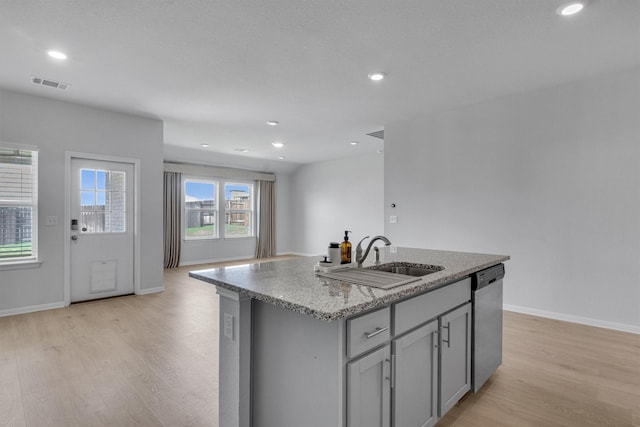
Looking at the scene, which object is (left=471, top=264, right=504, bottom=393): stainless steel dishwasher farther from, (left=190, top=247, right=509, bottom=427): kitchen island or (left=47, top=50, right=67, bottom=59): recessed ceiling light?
(left=47, top=50, right=67, bottom=59): recessed ceiling light

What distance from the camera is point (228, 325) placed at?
1.64 meters

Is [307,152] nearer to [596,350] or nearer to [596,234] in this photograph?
[596,234]

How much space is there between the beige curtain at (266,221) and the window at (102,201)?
4465mm

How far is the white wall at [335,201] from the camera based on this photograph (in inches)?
305

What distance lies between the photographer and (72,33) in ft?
8.51

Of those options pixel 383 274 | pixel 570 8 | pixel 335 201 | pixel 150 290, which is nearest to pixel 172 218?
pixel 150 290

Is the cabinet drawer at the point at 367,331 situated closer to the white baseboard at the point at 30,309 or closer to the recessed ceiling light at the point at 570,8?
the recessed ceiling light at the point at 570,8

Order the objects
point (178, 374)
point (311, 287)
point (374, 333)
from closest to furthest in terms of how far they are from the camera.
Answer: point (374, 333) < point (311, 287) < point (178, 374)

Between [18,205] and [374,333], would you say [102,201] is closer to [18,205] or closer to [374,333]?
[18,205]

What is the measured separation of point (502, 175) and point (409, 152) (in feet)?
4.26

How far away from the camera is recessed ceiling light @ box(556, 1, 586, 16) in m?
2.23

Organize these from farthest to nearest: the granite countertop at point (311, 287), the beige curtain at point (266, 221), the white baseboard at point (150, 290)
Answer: the beige curtain at point (266, 221), the white baseboard at point (150, 290), the granite countertop at point (311, 287)

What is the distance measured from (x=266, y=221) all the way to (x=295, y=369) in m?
7.83

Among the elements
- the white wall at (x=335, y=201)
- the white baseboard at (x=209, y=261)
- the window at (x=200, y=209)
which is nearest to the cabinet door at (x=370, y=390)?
the white wall at (x=335, y=201)
